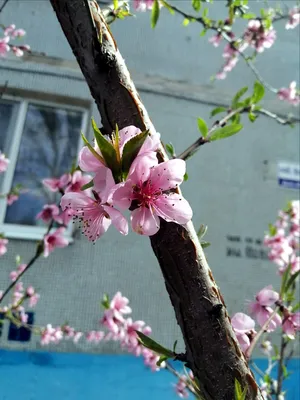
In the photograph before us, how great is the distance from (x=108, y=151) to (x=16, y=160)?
7.16 ft

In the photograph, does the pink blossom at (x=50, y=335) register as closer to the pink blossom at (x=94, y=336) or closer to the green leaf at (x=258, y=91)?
the pink blossom at (x=94, y=336)

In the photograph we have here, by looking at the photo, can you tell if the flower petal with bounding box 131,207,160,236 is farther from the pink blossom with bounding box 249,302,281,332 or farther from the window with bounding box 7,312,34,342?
the window with bounding box 7,312,34,342

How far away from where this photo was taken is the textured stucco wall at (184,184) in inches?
81.2

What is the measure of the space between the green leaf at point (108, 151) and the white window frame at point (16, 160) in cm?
187

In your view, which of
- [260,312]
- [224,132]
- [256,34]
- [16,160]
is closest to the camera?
[224,132]

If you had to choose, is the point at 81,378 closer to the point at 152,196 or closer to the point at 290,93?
the point at 152,196

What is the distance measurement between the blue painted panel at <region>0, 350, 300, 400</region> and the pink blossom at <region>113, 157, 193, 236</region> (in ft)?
5.45

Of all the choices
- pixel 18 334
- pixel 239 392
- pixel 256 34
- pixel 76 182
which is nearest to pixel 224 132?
pixel 239 392

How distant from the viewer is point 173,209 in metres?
0.35

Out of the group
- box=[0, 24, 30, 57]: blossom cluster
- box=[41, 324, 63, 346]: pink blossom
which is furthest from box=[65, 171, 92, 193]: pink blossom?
box=[0, 24, 30, 57]: blossom cluster

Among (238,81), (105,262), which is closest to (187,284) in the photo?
(105,262)

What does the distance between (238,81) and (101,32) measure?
272cm

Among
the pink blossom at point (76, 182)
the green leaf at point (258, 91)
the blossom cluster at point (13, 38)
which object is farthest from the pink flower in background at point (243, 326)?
the blossom cluster at point (13, 38)

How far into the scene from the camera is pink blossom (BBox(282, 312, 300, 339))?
605mm
